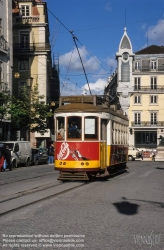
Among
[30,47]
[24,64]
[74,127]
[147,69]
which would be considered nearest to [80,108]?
[74,127]

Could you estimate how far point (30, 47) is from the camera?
5238cm

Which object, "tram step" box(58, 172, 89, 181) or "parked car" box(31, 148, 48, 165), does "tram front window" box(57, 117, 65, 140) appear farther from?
"parked car" box(31, 148, 48, 165)

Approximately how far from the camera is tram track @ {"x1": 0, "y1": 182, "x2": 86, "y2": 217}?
10.6 meters

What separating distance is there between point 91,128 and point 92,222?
9022 millimetres

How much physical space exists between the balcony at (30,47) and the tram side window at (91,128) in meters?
35.5

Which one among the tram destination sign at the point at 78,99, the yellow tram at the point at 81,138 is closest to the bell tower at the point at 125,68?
the tram destination sign at the point at 78,99

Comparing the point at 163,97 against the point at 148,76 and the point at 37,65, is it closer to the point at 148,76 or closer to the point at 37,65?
the point at 148,76

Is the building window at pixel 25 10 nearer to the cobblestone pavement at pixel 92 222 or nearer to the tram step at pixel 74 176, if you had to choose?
the tram step at pixel 74 176

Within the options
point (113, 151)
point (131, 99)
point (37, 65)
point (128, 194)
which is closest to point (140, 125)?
point (131, 99)

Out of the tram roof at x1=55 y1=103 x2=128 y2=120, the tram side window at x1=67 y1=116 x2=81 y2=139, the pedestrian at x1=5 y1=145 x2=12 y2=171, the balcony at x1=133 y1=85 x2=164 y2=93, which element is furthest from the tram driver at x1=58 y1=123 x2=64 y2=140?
the balcony at x1=133 y1=85 x2=164 y2=93

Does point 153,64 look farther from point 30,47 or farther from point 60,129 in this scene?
point 60,129

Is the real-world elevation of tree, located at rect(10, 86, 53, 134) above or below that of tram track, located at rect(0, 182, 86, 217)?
above

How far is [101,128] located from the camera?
59.3 ft

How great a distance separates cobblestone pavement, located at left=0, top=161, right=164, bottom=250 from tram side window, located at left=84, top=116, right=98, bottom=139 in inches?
179
